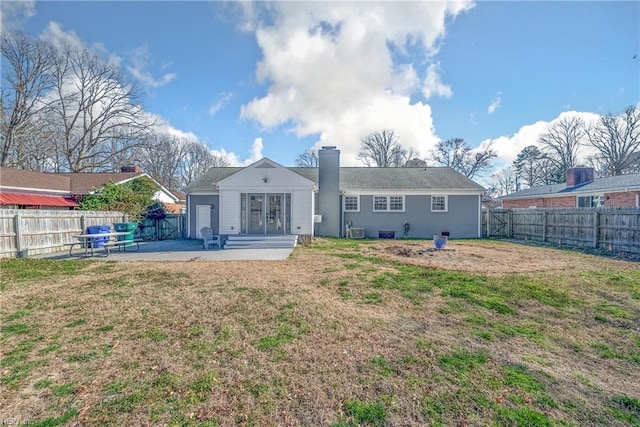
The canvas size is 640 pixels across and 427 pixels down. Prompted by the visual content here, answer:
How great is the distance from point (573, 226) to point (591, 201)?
1041 cm

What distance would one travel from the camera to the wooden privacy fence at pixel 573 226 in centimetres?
1164

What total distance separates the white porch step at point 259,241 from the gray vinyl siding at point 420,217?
5.70 m

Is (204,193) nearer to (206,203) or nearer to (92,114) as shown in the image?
(206,203)

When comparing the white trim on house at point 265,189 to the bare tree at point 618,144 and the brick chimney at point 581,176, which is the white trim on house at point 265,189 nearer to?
the brick chimney at point 581,176

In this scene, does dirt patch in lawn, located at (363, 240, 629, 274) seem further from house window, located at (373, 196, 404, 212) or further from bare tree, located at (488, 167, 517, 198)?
bare tree, located at (488, 167, 517, 198)

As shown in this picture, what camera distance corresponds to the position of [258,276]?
7750 millimetres

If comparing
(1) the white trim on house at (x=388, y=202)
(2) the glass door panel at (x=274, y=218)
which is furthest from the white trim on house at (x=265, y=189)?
(1) the white trim on house at (x=388, y=202)

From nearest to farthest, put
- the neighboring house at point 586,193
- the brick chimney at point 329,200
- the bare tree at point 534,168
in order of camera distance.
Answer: the neighboring house at point 586,193
the brick chimney at point 329,200
the bare tree at point 534,168

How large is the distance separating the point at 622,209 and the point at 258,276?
1473 centimetres

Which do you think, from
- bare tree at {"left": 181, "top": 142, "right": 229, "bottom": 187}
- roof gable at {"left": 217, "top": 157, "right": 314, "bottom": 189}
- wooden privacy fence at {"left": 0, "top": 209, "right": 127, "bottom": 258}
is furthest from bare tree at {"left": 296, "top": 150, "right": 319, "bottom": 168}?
wooden privacy fence at {"left": 0, "top": 209, "right": 127, "bottom": 258}

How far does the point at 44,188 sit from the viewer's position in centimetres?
1833

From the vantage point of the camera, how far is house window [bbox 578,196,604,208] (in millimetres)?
20250

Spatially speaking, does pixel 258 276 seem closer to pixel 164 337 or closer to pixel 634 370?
pixel 164 337

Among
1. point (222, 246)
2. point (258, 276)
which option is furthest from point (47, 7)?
point (258, 276)
